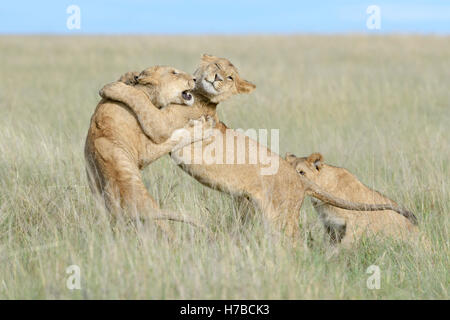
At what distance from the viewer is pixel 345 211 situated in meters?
5.14

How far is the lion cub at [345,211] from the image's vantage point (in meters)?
4.99

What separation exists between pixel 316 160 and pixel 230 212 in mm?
866

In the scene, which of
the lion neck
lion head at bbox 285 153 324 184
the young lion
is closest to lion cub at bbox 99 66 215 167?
the young lion

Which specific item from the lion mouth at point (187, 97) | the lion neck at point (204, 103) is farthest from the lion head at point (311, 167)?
the lion mouth at point (187, 97)

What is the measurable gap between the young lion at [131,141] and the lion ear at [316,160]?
41.0 inches

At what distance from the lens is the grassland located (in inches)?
136

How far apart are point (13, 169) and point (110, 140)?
6.65 ft

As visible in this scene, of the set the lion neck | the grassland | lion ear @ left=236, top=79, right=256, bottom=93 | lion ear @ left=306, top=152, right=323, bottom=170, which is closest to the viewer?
the grassland

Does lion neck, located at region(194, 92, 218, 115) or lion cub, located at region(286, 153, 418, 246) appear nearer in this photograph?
lion neck, located at region(194, 92, 218, 115)

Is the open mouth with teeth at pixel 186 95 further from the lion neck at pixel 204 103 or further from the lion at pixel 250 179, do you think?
the lion at pixel 250 179

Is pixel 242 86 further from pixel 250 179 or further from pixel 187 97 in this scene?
pixel 250 179

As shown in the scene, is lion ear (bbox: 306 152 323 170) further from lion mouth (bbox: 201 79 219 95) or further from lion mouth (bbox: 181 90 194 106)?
lion mouth (bbox: 181 90 194 106)
